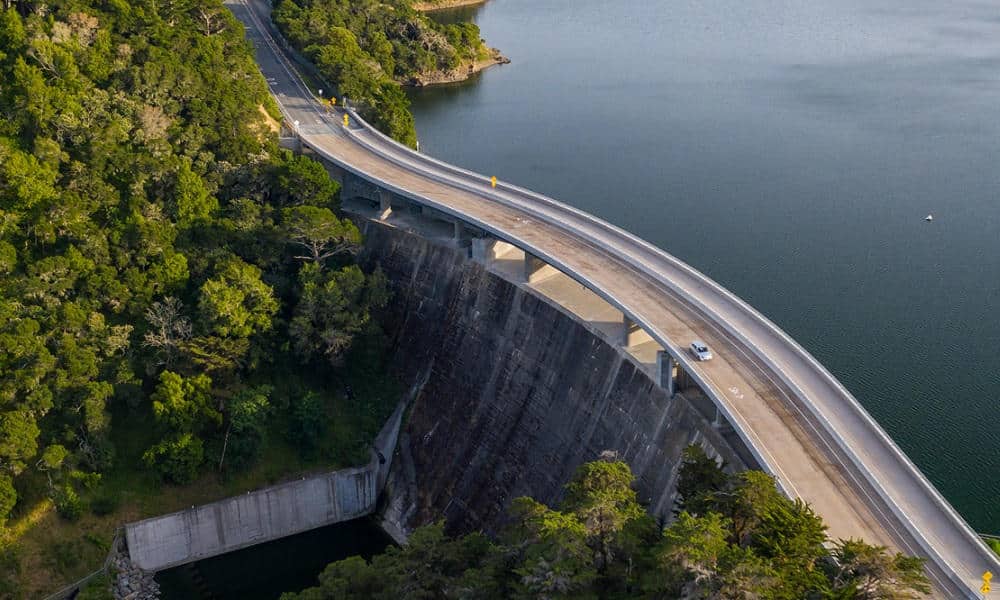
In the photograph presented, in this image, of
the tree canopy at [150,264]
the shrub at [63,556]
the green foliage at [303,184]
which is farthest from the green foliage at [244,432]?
the green foliage at [303,184]

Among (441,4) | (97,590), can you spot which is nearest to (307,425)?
(97,590)

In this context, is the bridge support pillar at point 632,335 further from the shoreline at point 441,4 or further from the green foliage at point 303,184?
the shoreline at point 441,4

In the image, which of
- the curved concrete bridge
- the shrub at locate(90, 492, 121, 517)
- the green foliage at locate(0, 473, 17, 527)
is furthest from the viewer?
the shrub at locate(90, 492, 121, 517)

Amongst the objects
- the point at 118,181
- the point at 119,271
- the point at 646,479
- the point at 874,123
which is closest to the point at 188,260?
the point at 119,271

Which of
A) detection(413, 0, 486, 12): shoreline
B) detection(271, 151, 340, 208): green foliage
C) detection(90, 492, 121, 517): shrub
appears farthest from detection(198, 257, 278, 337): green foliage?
detection(413, 0, 486, 12): shoreline

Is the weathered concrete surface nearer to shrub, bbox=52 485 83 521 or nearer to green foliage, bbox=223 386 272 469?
green foliage, bbox=223 386 272 469
